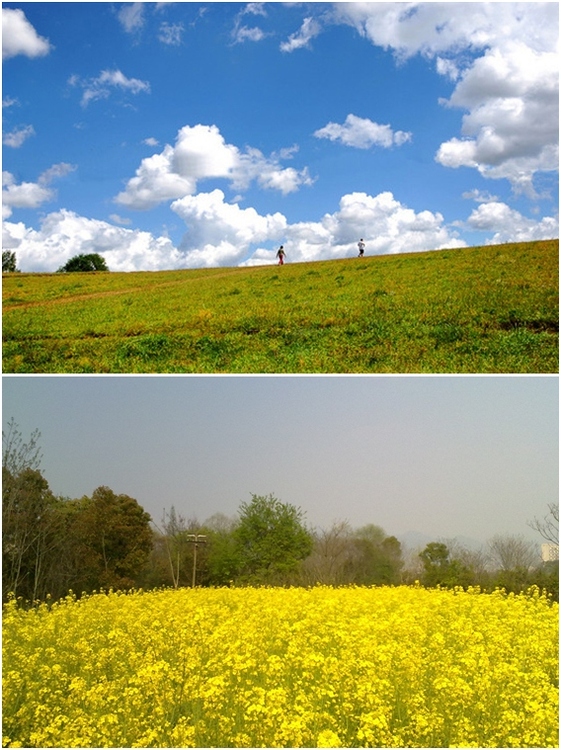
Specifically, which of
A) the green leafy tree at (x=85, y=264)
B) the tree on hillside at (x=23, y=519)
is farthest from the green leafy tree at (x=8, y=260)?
the tree on hillside at (x=23, y=519)

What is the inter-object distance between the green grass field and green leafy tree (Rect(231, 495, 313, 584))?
282 centimetres

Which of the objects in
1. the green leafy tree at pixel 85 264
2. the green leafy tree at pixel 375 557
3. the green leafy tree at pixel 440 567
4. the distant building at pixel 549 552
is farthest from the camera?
the green leafy tree at pixel 85 264

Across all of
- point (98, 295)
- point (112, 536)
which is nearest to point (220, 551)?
point (112, 536)

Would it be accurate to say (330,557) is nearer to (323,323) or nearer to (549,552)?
(549,552)

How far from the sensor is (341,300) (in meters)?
19.9

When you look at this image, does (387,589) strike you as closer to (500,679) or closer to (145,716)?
(500,679)

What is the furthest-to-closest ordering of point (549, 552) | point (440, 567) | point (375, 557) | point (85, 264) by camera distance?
point (85, 264) → point (375, 557) → point (440, 567) → point (549, 552)

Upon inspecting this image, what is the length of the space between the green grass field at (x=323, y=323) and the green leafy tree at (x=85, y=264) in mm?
33153

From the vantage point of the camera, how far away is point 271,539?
12750 mm

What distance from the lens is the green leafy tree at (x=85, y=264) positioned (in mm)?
58781

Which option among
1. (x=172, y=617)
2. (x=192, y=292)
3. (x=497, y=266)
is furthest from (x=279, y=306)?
(x=172, y=617)

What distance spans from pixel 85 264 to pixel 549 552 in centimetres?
5360

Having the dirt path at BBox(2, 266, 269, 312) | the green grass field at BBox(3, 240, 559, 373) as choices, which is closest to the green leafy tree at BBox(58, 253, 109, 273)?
the dirt path at BBox(2, 266, 269, 312)

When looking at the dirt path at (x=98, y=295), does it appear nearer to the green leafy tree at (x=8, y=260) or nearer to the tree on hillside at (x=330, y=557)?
the tree on hillside at (x=330, y=557)
